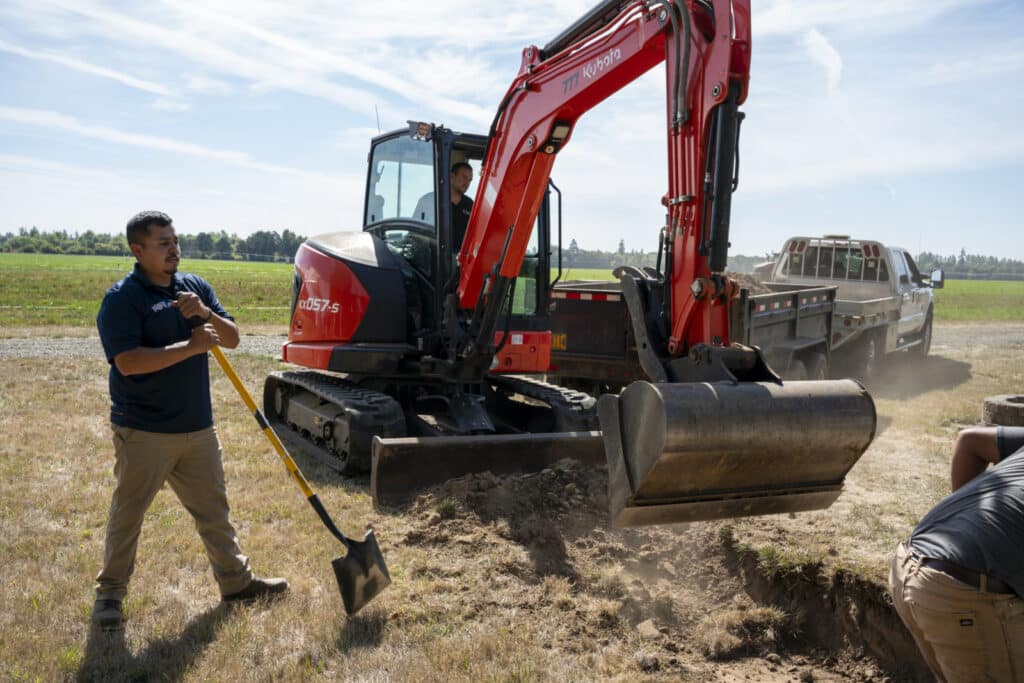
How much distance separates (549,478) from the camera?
5.93 meters

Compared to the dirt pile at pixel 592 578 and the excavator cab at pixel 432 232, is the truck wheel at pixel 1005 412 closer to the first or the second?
the dirt pile at pixel 592 578

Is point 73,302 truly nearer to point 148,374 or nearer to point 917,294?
point 917,294

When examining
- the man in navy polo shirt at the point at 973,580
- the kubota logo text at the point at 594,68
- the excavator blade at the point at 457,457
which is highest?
the kubota logo text at the point at 594,68

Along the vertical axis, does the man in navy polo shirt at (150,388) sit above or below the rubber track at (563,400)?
above

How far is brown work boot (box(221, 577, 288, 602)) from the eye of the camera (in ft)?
14.1

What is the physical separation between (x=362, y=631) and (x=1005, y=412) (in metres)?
5.56

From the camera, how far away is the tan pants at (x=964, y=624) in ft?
7.33

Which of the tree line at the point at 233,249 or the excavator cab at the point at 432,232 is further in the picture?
the tree line at the point at 233,249

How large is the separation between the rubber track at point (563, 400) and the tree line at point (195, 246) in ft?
298

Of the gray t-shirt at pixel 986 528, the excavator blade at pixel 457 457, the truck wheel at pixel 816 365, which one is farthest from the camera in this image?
the truck wheel at pixel 816 365

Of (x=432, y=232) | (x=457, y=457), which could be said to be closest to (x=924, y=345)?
(x=432, y=232)

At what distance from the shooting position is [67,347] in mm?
15094

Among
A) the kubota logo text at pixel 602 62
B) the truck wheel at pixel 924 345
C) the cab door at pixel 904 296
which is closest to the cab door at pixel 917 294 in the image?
the cab door at pixel 904 296

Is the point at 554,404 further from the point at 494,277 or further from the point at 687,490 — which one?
the point at 687,490
